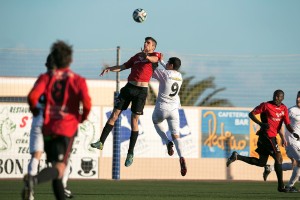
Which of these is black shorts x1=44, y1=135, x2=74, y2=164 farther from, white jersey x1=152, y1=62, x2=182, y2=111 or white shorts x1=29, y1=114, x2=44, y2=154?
white jersey x1=152, y1=62, x2=182, y2=111

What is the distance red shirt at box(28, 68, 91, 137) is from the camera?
30.7ft

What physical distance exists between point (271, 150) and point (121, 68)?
3933 mm

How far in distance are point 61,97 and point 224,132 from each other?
830 inches

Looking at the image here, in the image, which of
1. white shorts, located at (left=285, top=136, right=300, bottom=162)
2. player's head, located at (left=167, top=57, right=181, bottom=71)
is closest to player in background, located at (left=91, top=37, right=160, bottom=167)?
player's head, located at (left=167, top=57, right=181, bottom=71)

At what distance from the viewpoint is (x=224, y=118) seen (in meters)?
30.0

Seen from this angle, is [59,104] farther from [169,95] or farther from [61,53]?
[169,95]

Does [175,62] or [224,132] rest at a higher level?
[175,62]

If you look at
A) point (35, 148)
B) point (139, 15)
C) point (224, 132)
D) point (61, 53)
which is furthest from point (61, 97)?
point (224, 132)

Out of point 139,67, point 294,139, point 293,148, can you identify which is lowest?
point 293,148

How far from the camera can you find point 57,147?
9.45m

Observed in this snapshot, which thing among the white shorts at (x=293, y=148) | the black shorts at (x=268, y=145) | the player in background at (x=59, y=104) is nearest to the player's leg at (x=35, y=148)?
the player in background at (x=59, y=104)

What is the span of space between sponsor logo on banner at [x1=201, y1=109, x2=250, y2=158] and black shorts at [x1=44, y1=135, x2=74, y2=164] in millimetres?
20297

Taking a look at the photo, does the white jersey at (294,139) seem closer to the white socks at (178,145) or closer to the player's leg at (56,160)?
the white socks at (178,145)

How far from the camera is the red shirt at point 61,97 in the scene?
9.34 metres
